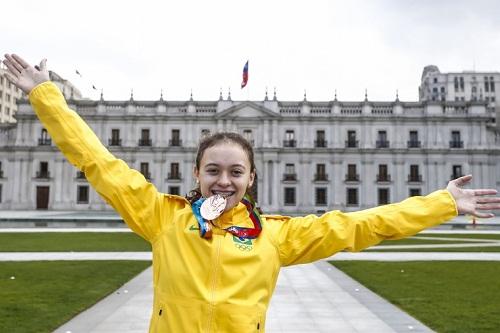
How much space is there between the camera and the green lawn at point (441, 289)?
7.06 meters

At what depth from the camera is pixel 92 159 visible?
2.34 metres

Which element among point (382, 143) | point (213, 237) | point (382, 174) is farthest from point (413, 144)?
point (213, 237)

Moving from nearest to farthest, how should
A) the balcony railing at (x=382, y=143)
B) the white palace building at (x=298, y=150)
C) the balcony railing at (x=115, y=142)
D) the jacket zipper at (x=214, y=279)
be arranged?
1. the jacket zipper at (x=214, y=279)
2. the white palace building at (x=298, y=150)
3. the balcony railing at (x=382, y=143)
4. the balcony railing at (x=115, y=142)

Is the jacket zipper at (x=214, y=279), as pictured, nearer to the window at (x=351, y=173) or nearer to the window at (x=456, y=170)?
the window at (x=351, y=173)

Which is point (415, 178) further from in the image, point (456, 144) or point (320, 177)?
point (320, 177)

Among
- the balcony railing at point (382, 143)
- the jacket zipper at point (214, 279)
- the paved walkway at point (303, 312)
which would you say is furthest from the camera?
the balcony railing at point (382, 143)

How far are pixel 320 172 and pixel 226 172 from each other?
46.9m

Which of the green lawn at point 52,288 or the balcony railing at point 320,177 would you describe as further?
the balcony railing at point 320,177

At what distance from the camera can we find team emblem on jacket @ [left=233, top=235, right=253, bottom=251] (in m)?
2.25

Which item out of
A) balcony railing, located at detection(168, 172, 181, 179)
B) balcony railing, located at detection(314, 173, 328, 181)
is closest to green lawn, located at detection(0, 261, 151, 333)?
balcony railing, located at detection(168, 172, 181, 179)

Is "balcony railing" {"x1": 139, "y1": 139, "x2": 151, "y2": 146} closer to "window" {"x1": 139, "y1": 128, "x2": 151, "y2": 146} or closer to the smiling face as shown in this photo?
"window" {"x1": 139, "y1": 128, "x2": 151, "y2": 146}

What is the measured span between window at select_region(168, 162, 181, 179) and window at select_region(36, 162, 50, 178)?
12.7 meters

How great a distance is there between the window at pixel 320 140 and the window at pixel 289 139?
239 centimetres

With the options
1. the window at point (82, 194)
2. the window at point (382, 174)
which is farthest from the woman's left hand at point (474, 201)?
the window at point (82, 194)
